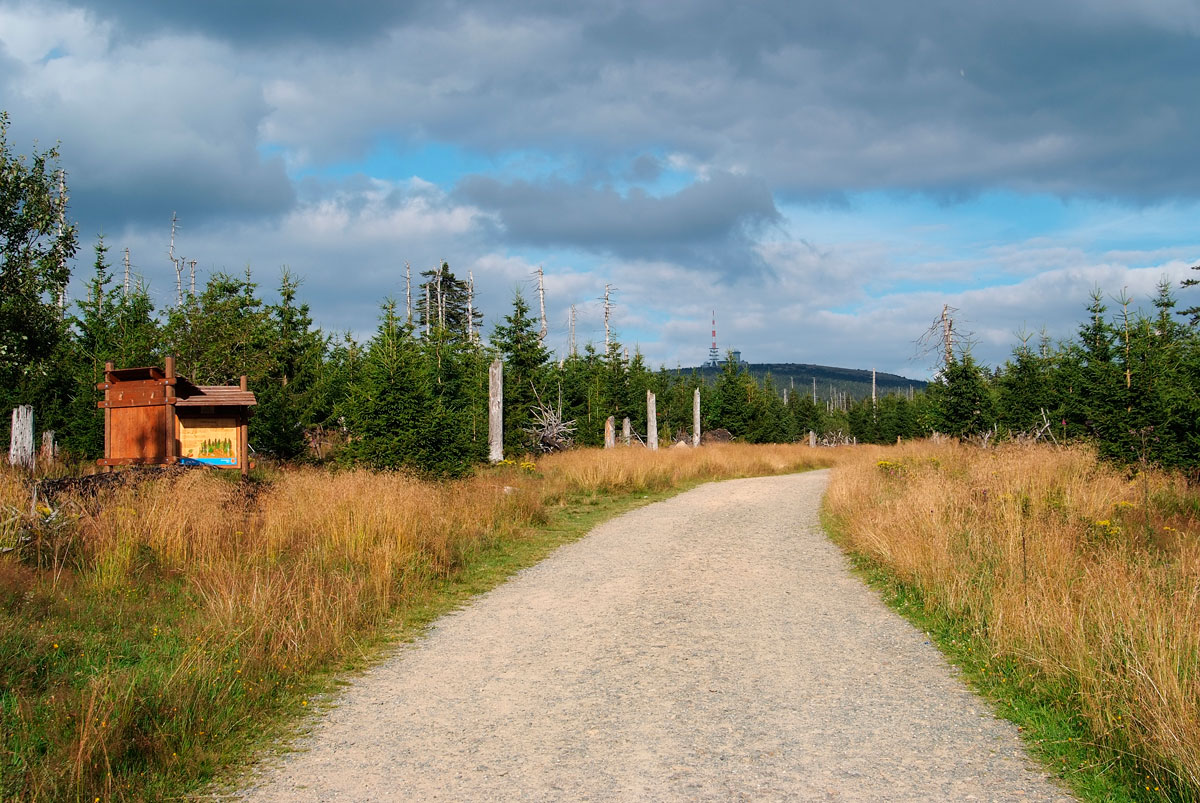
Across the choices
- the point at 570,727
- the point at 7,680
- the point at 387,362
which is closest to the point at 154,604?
the point at 7,680

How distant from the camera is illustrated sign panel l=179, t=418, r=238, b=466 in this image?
1517 centimetres

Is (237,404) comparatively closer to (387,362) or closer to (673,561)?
(387,362)

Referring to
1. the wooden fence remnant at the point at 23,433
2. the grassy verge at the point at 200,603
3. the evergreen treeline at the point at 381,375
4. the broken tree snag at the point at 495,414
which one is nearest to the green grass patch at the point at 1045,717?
the grassy verge at the point at 200,603

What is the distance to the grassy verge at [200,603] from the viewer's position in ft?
13.4

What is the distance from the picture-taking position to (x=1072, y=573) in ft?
22.7

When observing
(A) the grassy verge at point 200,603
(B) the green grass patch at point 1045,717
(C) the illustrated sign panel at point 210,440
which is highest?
(C) the illustrated sign panel at point 210,440

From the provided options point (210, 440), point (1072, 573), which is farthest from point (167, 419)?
point (1072, 573)

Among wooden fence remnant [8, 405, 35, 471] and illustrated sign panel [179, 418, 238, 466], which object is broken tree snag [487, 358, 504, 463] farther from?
wooden fence remnant [8, 405, 35, 471]

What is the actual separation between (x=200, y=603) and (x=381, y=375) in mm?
10342

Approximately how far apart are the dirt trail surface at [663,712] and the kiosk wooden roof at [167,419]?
9407mm

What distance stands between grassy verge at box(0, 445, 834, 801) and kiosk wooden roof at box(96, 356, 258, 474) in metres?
3.71

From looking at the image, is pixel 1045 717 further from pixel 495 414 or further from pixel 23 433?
pixel 23 433

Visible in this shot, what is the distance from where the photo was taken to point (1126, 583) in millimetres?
5715

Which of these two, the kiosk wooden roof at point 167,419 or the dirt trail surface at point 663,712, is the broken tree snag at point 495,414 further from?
the dirt trail surface at point 663,712
